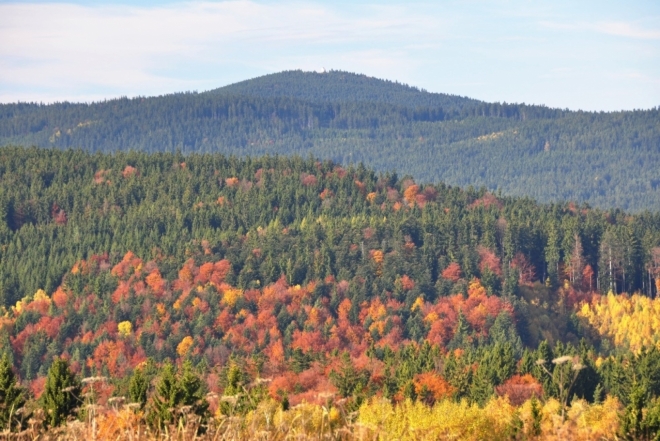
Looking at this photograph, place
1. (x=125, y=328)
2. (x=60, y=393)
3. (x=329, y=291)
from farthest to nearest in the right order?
(x=329, y=291) < (x=125, y=328) < (x=60, y=393)

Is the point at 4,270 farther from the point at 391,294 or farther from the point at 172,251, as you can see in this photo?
the point at 391,294

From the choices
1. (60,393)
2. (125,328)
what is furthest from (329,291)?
(60,393)

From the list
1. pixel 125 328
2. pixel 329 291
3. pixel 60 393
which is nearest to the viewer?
pixel 60 393

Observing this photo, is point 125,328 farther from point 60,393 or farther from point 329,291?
point 60,393

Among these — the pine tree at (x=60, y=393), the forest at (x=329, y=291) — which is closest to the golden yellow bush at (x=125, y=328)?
the forest at (x=329, y=291)

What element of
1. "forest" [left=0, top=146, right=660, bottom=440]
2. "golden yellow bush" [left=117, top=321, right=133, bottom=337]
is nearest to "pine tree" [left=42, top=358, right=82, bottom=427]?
"forest" [left=0, top=146, right=660, bottom=440]

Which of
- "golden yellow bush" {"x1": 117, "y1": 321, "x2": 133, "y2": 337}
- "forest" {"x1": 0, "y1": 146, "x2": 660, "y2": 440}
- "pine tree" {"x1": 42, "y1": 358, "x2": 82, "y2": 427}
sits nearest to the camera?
"pine tree" {"x1": 42, "y1": 358, "x2": 82, "y2": 427}

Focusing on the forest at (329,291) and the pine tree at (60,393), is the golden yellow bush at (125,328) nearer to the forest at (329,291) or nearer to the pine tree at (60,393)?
the forest at (329,291)

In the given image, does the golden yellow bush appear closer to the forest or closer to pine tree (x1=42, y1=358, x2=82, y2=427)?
the forest

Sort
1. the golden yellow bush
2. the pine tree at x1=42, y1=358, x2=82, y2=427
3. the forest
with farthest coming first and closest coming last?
the golden yellow bush → the forest → the pine tree at x1=42, y1=358, x2=82, y2=427

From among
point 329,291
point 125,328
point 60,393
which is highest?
point 60,393

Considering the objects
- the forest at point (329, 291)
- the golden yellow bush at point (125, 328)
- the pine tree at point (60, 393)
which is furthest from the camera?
the golden yellow bush at point (125, 328)

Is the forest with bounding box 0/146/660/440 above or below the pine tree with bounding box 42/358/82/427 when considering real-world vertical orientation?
below

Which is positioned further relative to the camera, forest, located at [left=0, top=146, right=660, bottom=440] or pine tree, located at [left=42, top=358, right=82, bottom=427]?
forest, located at [left=0, top=146, right=660, bottom=440]
